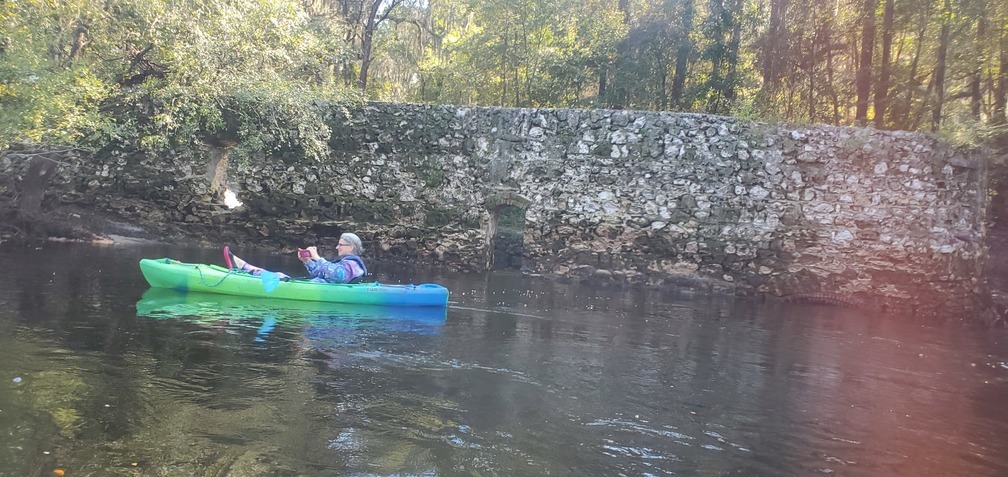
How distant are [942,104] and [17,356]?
14.4 metres

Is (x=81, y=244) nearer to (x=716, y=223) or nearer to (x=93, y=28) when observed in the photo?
(x=93, y=28)

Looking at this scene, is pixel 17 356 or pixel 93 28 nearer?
pixel 17 356

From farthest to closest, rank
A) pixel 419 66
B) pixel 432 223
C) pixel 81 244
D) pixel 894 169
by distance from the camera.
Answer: pixel 419 66 < pixel 432 223 < pixel 81 244 < pixel 894 169

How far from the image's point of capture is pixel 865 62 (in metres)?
12.9

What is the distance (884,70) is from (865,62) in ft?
1.18

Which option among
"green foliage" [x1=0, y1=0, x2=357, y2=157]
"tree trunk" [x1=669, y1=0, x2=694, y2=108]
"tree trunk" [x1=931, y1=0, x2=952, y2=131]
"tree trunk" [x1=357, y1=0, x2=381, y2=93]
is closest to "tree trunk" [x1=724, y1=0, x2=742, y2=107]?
"tree trunk" [x1=669, y1=0, x2=694, y2=108]

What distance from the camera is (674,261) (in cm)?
1246

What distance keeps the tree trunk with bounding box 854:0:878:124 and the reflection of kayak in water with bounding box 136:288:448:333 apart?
30.4 ft

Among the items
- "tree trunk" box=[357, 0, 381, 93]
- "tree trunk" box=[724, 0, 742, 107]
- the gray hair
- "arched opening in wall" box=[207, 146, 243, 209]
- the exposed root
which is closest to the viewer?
the gray hair

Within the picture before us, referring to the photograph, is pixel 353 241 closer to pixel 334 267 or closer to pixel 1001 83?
pixel 334 267

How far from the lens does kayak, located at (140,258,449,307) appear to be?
8422 mm

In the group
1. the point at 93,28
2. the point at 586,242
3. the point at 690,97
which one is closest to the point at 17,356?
the point at 93,28

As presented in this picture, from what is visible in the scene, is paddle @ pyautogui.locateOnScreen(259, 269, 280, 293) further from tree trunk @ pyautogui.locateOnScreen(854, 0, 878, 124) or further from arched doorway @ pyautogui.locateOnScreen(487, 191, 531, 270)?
tree trunk @ pyautogui.locateOnScreen(854, 0, 878, 124)

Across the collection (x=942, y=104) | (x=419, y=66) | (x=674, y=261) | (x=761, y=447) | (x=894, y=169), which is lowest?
(x=761, y=447)
